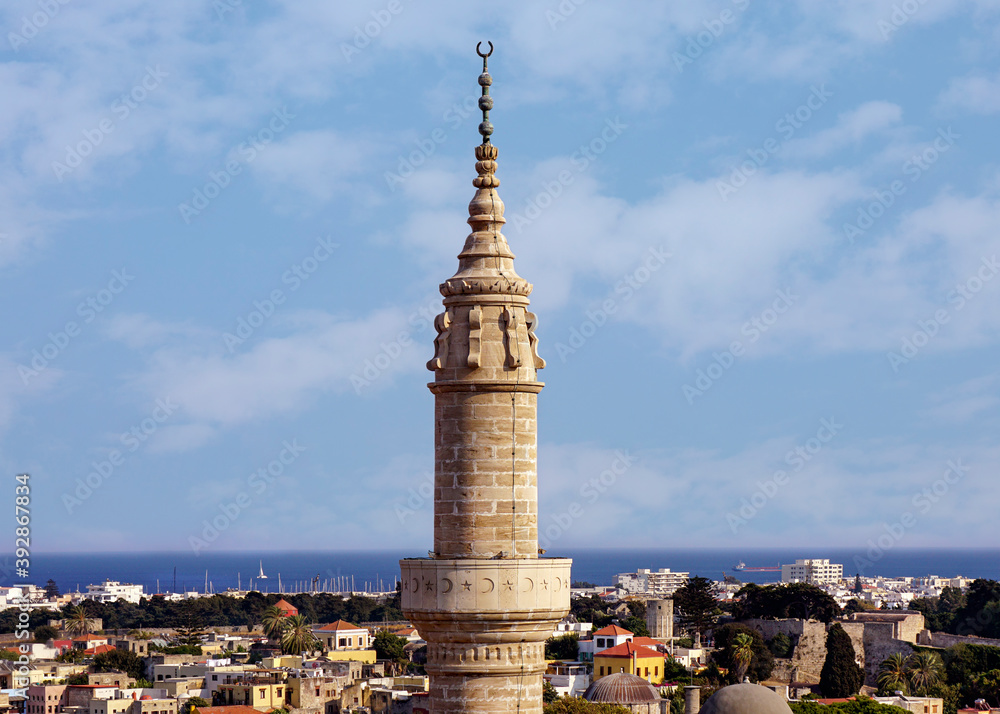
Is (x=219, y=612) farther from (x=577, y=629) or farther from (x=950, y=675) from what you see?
(x=950, y=675)

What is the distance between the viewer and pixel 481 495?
1302 centimetres

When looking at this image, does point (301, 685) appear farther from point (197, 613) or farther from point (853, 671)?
point (197, 613)

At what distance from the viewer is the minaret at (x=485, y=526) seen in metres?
13.0

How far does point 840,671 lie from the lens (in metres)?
86.6

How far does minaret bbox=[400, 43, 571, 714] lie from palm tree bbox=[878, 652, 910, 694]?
78.2 metres

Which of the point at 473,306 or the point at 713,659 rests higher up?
the point at 473,306

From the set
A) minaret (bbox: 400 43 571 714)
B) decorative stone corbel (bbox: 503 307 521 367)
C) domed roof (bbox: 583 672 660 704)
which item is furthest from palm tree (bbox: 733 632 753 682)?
decorative stone corbel (bbox: 503 307 521 367)

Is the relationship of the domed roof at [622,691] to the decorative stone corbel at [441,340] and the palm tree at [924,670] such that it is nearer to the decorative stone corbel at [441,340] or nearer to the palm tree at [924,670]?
the palm tree at [924,670]

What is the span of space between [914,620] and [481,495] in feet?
304

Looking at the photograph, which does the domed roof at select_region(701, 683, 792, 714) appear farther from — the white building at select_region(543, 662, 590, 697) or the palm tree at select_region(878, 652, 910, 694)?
the palm tree at select_region(878, 652, 910, 694)

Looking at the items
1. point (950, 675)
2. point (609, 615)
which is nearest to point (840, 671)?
point (950, 675)

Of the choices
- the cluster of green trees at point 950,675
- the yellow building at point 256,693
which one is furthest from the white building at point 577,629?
the yellow building at point 256,693

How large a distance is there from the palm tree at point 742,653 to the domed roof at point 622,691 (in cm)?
1569

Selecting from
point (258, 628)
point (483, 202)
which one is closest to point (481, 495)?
point (483, 202)
